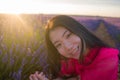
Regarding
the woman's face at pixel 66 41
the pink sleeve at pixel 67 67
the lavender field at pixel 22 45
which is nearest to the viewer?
the woman's face at pixel 66 41

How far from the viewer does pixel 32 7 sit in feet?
18.2

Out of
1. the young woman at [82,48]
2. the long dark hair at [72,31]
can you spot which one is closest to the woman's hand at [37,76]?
the young woman at [82,48]

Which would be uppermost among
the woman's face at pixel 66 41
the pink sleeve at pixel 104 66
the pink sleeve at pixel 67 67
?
the woman's face at pixel 66 41

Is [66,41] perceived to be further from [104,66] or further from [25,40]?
[25,40]

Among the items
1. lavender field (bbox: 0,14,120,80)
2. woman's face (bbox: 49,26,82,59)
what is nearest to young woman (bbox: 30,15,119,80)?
woman's face (bbox: 49,26,82,59)

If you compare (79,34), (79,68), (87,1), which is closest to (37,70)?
(79,68)

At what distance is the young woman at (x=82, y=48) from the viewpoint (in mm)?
2709

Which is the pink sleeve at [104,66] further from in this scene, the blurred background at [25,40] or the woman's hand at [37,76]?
the blurred background at [25,40]

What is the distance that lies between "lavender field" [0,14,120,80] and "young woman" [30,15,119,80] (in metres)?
0.14

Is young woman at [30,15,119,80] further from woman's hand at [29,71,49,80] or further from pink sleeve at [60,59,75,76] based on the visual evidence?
pink sleeve at [60,59,75,76]

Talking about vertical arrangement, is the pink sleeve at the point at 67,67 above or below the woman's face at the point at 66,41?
below

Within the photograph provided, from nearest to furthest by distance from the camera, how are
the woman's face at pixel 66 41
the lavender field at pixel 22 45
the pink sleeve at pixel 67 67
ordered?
the woman's face at pixel 66 41 < the lavender field at pixel 22 45 < the pink sleeve at pixel 67 67

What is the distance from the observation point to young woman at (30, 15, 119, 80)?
107 inches

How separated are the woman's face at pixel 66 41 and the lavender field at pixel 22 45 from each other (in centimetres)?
26
